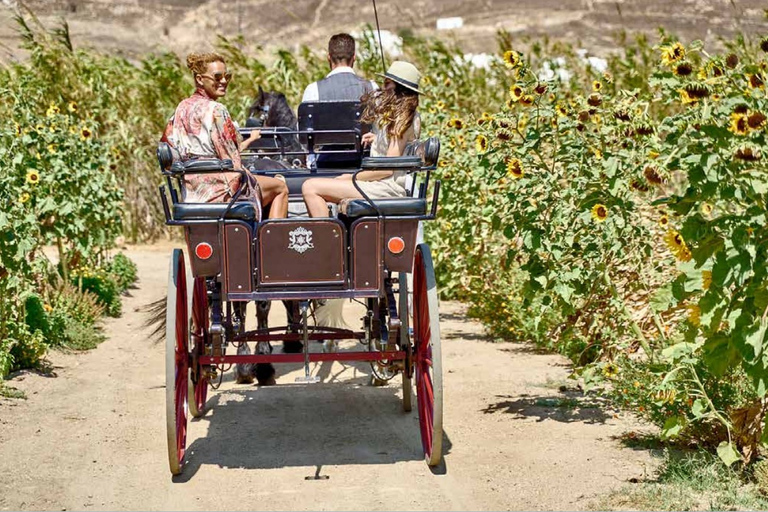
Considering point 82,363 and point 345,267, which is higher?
point 345,267

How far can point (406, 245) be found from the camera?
5812 mm

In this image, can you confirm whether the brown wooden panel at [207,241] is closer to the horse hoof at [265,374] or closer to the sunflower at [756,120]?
the horse hoof at [265,374]

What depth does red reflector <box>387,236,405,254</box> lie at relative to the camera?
5.79 metres

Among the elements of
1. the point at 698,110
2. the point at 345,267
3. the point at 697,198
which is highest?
the point at 698,110

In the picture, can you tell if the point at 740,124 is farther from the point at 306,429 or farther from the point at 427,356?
the point at 306,429

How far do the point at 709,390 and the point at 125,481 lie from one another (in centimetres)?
281

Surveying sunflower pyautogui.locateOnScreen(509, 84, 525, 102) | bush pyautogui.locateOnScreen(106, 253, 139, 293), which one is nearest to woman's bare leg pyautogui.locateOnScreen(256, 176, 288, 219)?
Result: sunflower pyautogui.locateOnScreen(509, 84, 525, 102)

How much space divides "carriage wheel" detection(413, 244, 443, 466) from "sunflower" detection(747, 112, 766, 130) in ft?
5.76

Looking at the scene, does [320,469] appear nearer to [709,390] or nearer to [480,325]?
[709,390]

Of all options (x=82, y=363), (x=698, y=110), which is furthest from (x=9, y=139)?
(x=698, y=110)

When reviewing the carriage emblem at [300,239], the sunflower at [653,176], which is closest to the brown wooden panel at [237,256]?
the carriage emblem at [300,239]

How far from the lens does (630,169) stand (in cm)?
621

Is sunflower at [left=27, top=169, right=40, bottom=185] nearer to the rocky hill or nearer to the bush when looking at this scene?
the bush

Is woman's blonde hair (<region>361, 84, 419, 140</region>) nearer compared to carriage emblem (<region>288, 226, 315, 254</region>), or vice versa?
carriage emblem (<region>288, 226, 315, 254</region>)
